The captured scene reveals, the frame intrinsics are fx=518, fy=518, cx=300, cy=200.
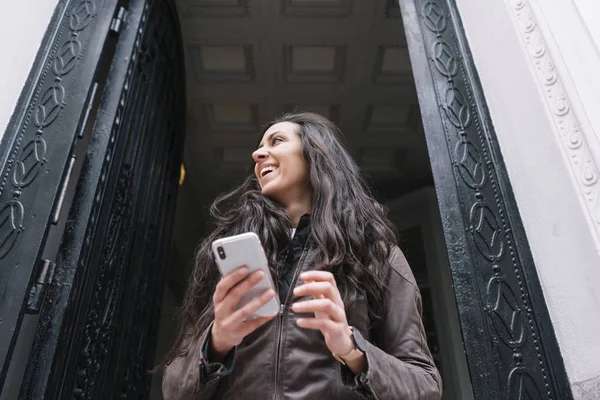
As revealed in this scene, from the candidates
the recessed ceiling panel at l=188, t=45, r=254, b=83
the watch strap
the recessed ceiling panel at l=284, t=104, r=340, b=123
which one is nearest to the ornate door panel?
the watch strap

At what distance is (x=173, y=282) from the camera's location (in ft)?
17.7

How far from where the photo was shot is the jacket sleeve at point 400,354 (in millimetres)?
1066

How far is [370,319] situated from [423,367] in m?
0.20

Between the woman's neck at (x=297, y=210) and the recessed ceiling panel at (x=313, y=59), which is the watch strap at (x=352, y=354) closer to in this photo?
the woman's neck at (x=297, y=210)

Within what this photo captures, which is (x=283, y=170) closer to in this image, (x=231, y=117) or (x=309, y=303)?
(x=309, y=303)

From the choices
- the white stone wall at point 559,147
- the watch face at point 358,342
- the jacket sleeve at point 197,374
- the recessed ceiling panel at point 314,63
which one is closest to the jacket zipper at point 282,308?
the jacket sleeve at point 197,374

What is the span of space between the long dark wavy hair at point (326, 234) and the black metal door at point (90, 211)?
517 millimetres

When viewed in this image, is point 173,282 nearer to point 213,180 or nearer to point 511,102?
point 213,180

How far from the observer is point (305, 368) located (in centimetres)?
119

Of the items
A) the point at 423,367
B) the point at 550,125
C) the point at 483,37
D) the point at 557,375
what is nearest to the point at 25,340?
the point at 423,367

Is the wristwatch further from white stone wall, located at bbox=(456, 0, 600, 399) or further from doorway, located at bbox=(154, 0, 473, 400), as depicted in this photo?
doorway, located at bbox=(154, 0, 473, 400)

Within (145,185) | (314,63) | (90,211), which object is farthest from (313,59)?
(90,211)

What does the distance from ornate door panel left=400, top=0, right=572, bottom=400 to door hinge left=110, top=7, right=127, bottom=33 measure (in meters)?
1.36

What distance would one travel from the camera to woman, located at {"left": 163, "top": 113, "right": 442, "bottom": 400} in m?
1.06
